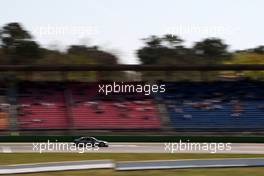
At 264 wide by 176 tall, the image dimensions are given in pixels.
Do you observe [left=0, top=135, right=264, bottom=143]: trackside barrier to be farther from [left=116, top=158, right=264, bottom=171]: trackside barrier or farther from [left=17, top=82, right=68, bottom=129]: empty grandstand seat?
[left=116, top=158, right=264, bottom=171]: trackside barrier

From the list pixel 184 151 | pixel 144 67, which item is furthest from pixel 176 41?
pixel 184 151

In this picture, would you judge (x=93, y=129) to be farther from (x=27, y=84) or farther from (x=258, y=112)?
(x=258, y=112)

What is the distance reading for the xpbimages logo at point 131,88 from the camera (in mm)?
27344

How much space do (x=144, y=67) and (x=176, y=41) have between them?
1760 cm

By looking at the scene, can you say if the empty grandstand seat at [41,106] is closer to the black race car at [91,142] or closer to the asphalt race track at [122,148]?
the asphalt race track at [122,148]

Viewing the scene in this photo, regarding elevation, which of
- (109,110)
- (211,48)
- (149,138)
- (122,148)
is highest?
(211,48)

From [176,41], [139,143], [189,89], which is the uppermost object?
[176,41]

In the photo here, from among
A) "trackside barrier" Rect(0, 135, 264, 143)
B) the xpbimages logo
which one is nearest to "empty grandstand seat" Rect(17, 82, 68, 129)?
"trackside barrier" Rect(0, 135, 264, 143)

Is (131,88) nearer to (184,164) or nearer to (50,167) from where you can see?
(184,164)

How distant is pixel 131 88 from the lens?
1086 inches

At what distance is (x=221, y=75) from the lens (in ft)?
98.3

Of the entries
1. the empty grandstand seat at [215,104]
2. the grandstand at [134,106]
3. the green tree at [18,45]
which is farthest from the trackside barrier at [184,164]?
the green tree at [18,45]

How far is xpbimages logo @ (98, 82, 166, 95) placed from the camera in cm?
2734

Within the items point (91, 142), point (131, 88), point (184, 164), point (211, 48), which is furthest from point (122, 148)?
point (211, 48)
